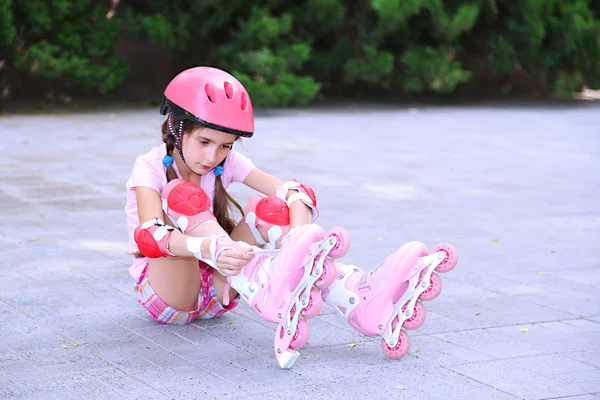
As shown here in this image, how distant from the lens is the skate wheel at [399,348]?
3174mm

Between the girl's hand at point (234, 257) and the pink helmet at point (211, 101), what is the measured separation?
483 mm

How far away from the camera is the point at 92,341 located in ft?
11.1

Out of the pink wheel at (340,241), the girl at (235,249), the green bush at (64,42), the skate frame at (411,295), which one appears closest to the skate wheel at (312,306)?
the girl at (235,249)

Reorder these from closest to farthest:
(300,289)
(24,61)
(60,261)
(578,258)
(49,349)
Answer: (300,289) → (49,349) → (60,261) → (578,258) → (24,61)

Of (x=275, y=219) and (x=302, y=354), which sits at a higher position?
(x=275, y=219)

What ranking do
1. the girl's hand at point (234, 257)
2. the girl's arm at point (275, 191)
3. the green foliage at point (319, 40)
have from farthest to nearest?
the green foliage at point (319, 40), the girl's arm at point (275, 191), the girl's hand at point (234, 257)

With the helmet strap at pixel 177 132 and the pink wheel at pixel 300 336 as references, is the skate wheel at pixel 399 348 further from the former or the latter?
the helmet strap at pixel 177 132

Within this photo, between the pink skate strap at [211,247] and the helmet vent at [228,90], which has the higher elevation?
the helmet vent at [228,90]

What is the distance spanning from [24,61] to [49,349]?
32.8 ft

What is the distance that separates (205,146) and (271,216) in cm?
35

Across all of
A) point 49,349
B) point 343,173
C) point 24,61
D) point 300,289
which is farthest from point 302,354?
point 24,61

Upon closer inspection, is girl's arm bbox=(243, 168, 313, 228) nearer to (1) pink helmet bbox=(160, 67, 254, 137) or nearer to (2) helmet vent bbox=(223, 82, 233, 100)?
(1) pink helmet bbox=(160, 67, 254, 137)

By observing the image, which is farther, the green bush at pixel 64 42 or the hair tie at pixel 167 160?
the green bush at pixel 64 42

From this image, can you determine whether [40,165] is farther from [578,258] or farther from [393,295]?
[393,295]
